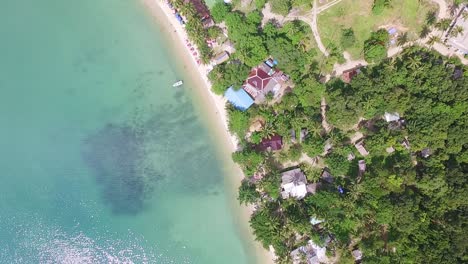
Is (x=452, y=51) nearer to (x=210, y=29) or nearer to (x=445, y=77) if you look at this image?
→ (x=445, y=77)

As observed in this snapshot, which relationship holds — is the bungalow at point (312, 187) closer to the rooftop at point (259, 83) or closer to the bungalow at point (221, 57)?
the rooftop at point (259, 83)

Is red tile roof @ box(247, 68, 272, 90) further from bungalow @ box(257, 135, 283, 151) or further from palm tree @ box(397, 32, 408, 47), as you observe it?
palm tree @ box(397, 32, 408, 47)

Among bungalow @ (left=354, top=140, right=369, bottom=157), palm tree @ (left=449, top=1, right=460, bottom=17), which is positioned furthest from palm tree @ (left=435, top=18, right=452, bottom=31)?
bungalow @ (left=354, top=140, right=369, bottom=157)

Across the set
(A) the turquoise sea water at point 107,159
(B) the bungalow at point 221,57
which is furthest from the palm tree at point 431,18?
(A) the turquoise sea water at point 107,159

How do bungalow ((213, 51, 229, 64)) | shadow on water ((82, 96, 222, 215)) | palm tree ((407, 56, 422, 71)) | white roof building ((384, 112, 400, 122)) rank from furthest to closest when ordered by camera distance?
shadow on water ((82, 96, 222, 215)), bungalow ((213, 51, 229, 64)), white roof building ((384, 112, 400, 122)), palm tree ((407, 56, 422, 71))

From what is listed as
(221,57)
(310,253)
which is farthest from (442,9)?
(310,253)

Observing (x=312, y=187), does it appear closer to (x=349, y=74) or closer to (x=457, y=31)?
(x=349, y=74)

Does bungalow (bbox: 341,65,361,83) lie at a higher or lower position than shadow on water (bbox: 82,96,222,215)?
higher
